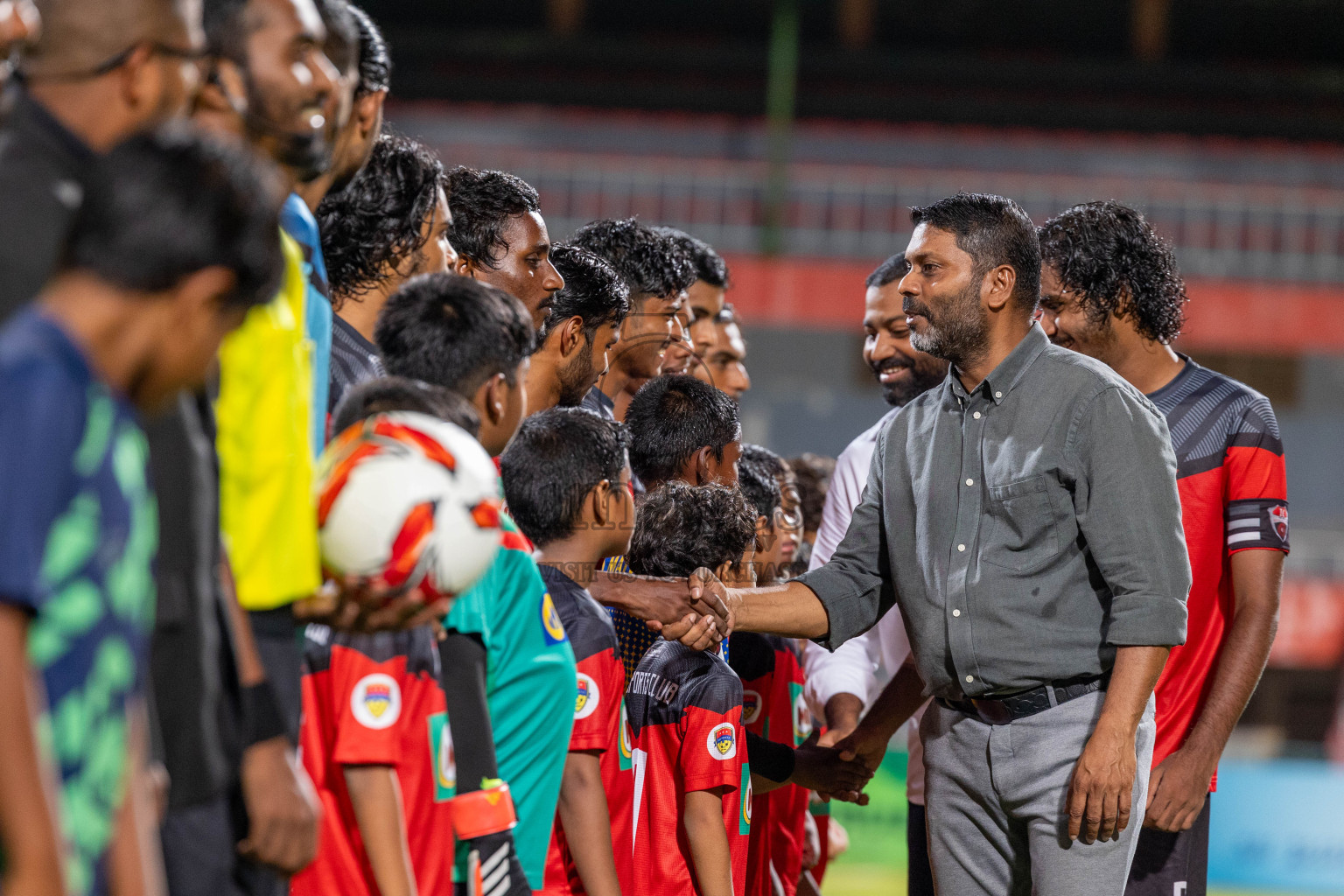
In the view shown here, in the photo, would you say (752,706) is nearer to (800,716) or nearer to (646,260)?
(800,716)

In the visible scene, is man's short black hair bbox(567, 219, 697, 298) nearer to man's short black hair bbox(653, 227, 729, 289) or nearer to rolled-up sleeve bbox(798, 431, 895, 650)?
man's short black hair bbox(653, 227, 729, 289)

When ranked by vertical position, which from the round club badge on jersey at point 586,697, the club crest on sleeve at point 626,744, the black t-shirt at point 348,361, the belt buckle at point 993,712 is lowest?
the club crest on sleeve at point 626,744

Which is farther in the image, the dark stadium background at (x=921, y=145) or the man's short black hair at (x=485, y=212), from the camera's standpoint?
the dark stadium background at (x=921, y=145)

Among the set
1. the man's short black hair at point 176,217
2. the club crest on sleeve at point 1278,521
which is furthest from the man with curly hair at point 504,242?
the club crest on sleeve at point 1278,521

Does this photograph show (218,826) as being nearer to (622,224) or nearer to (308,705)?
(308,705)

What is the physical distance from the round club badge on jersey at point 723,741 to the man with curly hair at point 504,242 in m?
0.97

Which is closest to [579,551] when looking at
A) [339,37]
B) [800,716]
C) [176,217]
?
[339,37]

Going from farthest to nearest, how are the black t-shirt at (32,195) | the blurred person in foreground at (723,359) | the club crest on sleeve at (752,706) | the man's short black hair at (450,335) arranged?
the blurred person in foreground at (723,359)
the club crest on sleeve at (752,706)
the man's short black hair at (450,335)
the black t-shirt at (32,195)

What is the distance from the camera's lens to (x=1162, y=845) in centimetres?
322

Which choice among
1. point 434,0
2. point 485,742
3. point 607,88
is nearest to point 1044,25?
point 607,88

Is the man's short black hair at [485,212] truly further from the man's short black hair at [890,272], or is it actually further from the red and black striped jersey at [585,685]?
the man's short black hair at [890,272]

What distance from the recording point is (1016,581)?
2.77 m

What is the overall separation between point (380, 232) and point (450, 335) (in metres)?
0.41

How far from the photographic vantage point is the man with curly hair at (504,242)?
3035mm
